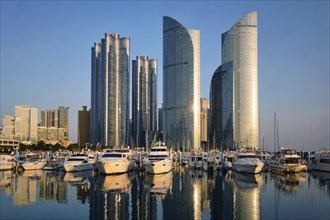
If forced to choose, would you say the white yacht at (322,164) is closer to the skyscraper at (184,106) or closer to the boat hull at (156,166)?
the boat hull at (156,166)

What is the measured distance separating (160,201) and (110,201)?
12.8 ft

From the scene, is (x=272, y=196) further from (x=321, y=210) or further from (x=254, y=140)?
(x=254, y=140)

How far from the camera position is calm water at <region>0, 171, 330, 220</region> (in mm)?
25312

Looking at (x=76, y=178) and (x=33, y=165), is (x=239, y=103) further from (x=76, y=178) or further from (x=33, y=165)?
(x=76, y=178)

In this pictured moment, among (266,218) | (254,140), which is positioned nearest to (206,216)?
(266,218)

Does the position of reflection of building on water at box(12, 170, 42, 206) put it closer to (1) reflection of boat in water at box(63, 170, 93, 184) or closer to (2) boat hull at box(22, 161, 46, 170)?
(1) reflection of boat in water at box(63, 170, 93, 184)

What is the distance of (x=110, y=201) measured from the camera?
2980 cm

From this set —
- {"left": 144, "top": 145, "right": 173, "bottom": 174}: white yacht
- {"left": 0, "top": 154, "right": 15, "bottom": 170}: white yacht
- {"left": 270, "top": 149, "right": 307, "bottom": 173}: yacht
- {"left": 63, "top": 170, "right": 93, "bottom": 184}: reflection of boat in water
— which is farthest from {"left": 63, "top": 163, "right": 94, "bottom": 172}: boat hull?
{"left": 270, "top": 149, "right": 307, "bottom": 173}: yacht

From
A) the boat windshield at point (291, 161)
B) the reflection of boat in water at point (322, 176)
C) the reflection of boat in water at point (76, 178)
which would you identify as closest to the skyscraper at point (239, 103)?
the reflection of boat in water at point (322, 176)

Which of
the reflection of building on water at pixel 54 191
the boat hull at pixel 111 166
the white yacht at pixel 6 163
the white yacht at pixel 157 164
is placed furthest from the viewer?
the white yacht at pixel 6 163

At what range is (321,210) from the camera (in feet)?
92.3

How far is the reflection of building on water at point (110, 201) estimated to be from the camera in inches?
977

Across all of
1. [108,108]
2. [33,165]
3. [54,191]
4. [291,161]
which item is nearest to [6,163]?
[33,165]

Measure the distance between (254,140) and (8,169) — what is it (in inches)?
5481
